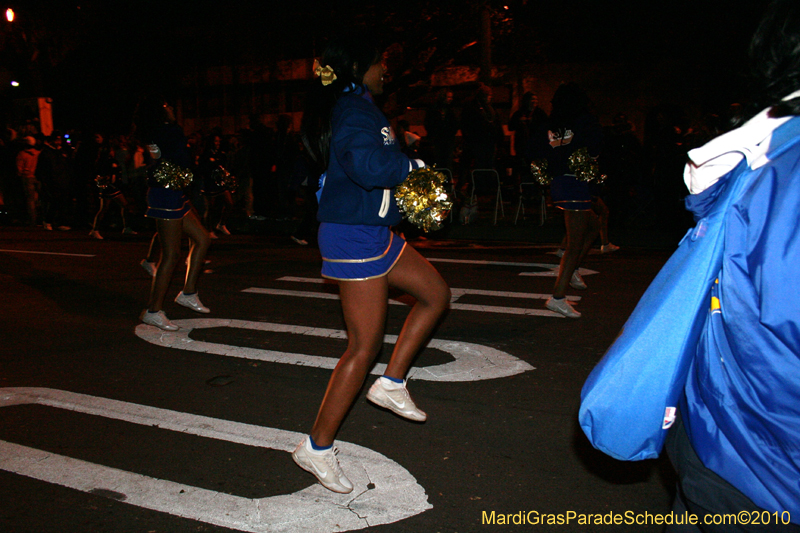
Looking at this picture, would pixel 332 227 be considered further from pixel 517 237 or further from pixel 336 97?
pixel 517 237

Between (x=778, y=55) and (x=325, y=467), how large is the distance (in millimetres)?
2455

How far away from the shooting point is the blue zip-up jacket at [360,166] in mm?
2887

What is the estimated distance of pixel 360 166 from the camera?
2.87m

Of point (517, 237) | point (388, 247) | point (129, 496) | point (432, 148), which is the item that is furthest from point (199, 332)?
point (432, 148)

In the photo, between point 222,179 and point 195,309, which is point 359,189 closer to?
point 195,309

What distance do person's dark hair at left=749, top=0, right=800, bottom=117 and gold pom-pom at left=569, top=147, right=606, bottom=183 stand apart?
4.39 m

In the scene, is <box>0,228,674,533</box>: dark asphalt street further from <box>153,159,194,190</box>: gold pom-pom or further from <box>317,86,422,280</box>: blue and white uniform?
<box>153,159,194,190</box>: gold pom-pom

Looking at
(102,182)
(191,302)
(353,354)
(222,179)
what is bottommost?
(191,302)

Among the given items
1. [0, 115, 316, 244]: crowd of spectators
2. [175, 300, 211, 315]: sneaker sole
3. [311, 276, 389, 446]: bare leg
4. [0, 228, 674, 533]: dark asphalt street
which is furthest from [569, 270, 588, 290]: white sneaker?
[0, 115, 316, 244]: crowd of spectators

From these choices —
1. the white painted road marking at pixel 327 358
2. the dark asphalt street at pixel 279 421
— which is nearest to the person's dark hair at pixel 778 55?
the dark asphalt street at pixel 279 421

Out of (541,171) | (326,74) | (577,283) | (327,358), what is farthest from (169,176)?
(577,283)

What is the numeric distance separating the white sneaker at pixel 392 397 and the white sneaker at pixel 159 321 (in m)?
2.91

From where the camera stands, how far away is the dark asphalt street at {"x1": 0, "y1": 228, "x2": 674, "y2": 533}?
3.04 metres

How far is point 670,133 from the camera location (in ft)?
39.9
